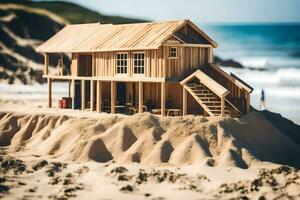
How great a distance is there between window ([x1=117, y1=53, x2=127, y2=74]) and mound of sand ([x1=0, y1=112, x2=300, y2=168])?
3.97 meters

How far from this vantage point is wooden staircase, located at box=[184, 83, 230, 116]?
117 feet

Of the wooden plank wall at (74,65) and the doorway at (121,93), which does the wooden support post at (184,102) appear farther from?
the wooden plank wall at (74,65)

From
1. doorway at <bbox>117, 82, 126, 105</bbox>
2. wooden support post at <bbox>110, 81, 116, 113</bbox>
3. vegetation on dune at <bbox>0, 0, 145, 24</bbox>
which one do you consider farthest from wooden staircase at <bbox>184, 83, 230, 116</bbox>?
vegetation on dune at <bbox>0, 0, 145, 24</bbox>

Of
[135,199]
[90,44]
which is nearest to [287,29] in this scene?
[90,44]

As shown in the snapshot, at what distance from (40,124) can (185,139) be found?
34.8 feet

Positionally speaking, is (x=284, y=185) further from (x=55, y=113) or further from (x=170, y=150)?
(x=55, y=113)

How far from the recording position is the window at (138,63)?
38.2 metres

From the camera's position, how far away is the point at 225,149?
3222 centimetres

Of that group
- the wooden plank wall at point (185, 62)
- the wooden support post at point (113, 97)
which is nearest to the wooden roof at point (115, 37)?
the wooden plank wall at point (185, 62)

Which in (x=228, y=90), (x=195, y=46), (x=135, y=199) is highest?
(x=195, y=46)

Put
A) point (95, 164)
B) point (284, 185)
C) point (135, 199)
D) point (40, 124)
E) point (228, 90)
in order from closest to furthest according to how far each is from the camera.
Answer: point (135, 199), point (284, 185), point (95, 164), point (228, 90), point (40, 124)

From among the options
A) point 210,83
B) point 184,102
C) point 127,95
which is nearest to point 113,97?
point 127,95

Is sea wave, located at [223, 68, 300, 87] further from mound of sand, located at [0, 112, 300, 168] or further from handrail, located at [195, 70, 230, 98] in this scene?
mound of sand, located at [0, 112, 300, 168]

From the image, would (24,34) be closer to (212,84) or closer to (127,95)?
(127,95)
